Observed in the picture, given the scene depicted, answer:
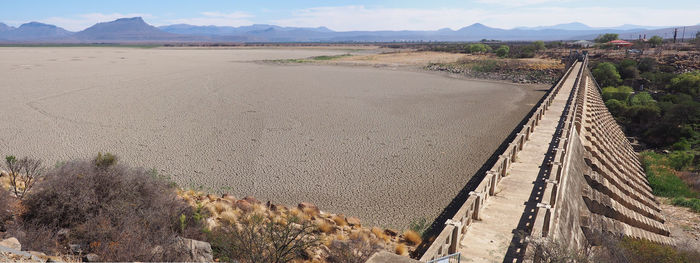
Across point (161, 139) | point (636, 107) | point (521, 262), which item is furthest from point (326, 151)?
point (636, 107)

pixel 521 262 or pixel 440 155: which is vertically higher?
pixel 521 262

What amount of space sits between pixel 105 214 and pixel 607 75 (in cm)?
4805

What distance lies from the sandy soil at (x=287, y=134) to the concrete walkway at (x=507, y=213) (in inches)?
104

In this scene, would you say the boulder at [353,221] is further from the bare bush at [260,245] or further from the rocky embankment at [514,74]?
the rocky embankment at [514,74]

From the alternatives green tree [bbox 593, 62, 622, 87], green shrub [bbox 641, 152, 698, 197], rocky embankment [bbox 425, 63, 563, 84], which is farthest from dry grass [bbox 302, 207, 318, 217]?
green tree [bbox 593, 62, 622, 87]

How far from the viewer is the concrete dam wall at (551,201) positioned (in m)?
8.02

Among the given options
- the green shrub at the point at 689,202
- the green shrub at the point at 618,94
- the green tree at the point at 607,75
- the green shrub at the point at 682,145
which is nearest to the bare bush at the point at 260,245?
the green shrub at the point at 689,202

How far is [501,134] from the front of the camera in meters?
22.6

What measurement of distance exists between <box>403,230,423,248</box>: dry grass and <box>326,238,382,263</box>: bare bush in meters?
1.79

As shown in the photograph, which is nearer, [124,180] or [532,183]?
[124,180]

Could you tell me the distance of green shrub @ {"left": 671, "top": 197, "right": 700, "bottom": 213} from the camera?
15.1 m

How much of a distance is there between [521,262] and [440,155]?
11662 millimetres

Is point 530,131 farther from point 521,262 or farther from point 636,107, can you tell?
point 636,107

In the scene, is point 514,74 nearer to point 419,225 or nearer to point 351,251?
point 419,225
